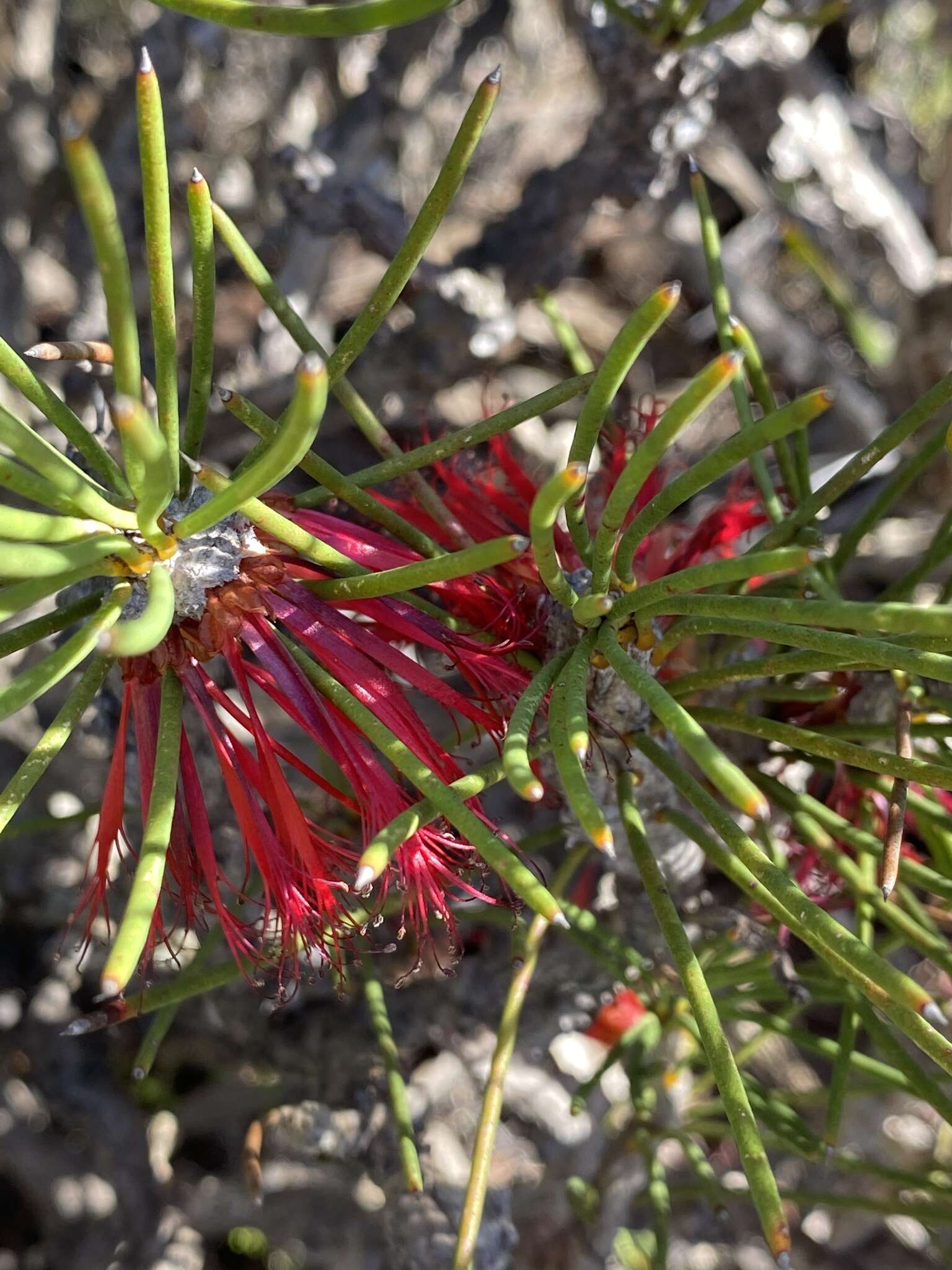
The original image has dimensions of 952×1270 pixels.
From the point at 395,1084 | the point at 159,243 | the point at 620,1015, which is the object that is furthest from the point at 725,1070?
the point at 620,1015

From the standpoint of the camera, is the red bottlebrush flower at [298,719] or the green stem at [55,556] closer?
the green stem at [55,556]

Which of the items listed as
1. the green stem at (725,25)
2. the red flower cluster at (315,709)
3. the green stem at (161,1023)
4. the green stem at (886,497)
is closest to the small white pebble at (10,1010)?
the green stem at (161,1023)

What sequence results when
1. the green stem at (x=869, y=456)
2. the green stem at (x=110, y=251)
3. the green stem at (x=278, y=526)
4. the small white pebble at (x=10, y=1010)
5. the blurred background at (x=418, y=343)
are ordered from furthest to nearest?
the small white pebble at (x=10, y=1010), the blurred background at (x=418, y=343), the green stem at (x=869, y=456), the green stem at (x=278, y=526), the green stem at (x=110, y=251)

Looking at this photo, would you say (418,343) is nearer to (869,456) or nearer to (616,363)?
(869,456)

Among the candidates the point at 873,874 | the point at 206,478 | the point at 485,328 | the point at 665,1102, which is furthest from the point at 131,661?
the point at 665,1102

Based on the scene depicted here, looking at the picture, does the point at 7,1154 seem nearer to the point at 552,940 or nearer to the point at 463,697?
the point at 552,940

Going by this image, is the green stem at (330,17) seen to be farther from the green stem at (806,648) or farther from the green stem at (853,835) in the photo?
the green stem at (853,835)

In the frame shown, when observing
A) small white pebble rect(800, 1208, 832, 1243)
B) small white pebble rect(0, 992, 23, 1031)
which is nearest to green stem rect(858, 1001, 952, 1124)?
small white pebble rect(800, 1208, 832, 1243)
